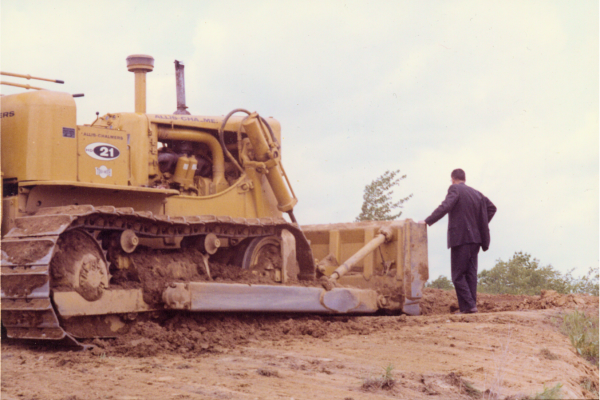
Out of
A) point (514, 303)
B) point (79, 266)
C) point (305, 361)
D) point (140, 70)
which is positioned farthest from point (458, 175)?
point (79, 266)

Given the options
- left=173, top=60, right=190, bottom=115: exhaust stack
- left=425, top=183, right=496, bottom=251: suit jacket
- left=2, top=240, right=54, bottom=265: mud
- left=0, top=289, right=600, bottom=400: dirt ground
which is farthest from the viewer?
left=425, top=183, right=496, bottom=251: suit jacket

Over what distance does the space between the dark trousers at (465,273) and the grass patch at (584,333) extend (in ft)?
4.39

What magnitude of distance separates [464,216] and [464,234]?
0.74 feet

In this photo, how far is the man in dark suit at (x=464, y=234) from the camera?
8.71 metres

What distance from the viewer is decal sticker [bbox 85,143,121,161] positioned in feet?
22.0

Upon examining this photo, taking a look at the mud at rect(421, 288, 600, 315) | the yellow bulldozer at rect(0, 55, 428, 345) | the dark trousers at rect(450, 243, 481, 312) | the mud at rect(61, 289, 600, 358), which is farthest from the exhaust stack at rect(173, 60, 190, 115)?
the mud at rect(421, 288, 600, 315)

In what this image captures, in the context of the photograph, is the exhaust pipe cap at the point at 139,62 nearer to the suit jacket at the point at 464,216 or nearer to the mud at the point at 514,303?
the suit jacket at the point at 464,216

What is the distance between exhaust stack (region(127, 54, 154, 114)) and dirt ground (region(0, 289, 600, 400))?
281cm

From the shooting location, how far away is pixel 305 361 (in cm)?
520

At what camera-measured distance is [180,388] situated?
4.27m

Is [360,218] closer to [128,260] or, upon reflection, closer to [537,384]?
[128,260]

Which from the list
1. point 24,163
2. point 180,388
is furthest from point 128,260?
point 180,388

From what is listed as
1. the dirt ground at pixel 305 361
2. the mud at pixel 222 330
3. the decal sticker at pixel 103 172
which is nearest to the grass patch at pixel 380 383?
the dirt ground at pixel 305 361

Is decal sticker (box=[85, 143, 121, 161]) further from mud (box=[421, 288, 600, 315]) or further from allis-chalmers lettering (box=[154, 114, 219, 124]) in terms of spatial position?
mud (box=[421, 288, 600, 315])
